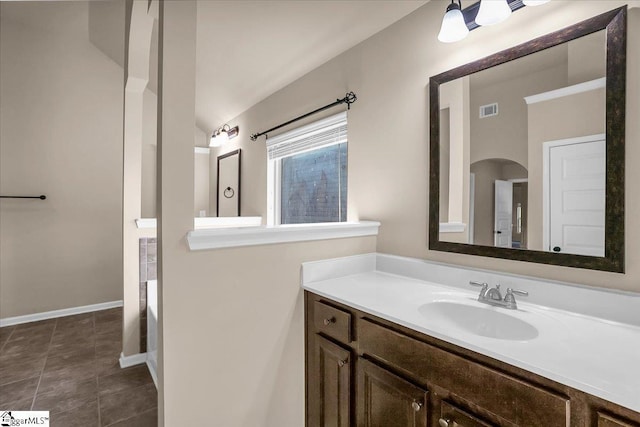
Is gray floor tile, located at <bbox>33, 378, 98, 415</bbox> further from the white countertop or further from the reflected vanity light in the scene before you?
the reflected vanity light

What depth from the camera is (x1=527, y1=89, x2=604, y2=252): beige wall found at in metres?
1.17

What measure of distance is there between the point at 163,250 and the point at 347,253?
3.24 ft

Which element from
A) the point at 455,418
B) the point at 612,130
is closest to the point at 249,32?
the point at 612,130

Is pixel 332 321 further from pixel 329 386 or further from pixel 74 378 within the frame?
pixel 74 378

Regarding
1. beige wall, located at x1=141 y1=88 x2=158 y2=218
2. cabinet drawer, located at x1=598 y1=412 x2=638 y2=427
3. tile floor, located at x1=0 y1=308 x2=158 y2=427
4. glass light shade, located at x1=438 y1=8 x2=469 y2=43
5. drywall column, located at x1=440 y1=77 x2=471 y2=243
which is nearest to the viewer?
cabinet drawer, located at x1=598 y1=412 x2=638 y2=427

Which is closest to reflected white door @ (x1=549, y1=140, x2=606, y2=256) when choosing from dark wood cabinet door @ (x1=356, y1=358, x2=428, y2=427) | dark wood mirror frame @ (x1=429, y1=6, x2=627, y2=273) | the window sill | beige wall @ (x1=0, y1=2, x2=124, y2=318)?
dark wood mirror frame @ (x1=429, y1=6, x2=627, y2=273)

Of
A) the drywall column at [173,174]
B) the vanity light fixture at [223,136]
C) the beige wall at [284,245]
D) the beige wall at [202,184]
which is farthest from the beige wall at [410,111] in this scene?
the beige wall at [202,184]

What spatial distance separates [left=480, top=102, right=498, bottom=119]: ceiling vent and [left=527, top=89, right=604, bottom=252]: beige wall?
0.49 feet

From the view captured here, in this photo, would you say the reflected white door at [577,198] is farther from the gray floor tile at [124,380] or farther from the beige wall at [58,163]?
the beige wall at [58,163]

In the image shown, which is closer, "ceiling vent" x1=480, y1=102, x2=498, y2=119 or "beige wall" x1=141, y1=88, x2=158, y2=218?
"ceiling vent" x1=480, y1=102, x2=498, y2=119

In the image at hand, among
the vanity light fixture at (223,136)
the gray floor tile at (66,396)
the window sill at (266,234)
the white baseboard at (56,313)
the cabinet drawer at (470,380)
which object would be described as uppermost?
the vanity light fixture at (223,136)

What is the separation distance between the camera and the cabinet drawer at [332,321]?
136 centimetres

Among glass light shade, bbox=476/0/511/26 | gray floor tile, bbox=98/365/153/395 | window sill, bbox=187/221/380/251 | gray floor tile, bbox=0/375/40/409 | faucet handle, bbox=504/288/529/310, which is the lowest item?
gray floor tile, bbox=98/365/153/395

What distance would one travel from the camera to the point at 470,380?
0.95m
